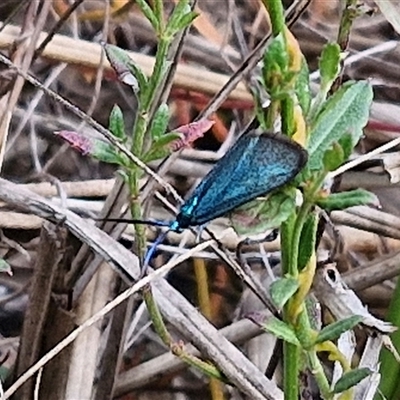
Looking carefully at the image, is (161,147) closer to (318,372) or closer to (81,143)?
(81,143)

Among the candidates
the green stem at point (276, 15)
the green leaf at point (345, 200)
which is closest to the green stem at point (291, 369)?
the green leaf at point (345, 200)

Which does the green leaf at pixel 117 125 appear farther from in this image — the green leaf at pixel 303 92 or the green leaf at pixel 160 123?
the green leaf at pixel 303 92

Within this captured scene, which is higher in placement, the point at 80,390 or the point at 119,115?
the point at 119,115

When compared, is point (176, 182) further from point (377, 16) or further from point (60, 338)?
point (377, 16)

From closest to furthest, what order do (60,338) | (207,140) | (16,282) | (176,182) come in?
(60,338) → (16,282) → (176,182) → (207,140)

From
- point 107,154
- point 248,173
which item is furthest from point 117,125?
point 248,173

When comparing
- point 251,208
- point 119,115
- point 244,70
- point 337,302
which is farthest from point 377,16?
point 251,208

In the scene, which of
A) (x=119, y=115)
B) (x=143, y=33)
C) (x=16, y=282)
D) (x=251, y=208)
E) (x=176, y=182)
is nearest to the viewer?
(x=251, y=208)
